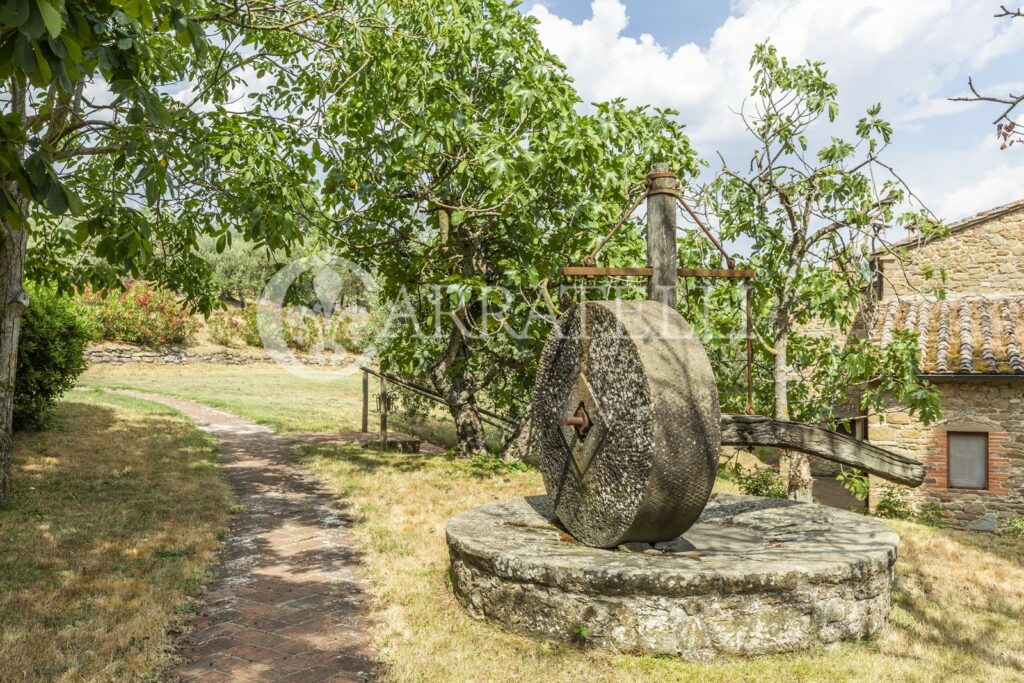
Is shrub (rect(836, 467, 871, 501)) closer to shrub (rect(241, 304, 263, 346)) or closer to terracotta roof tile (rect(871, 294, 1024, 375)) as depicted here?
terracotta roof tile (rect(871, 294, 1024, 375))

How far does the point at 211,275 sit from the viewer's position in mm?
10273

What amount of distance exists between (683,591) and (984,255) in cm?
1471

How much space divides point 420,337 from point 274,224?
4139 millimetres

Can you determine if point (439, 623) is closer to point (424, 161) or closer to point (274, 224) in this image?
point (274, 224)

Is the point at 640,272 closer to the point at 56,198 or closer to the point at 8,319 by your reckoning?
the point at 56,198

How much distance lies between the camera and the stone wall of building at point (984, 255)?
48.7 ft

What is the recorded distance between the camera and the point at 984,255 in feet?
49.5

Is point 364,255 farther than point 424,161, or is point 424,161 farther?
point 364,255

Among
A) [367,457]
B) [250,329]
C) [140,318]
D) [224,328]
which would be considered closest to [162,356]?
[140,318]

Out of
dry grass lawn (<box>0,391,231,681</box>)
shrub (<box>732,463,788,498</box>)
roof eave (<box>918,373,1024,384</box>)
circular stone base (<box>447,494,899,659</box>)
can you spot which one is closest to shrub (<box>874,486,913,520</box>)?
roof eave (<box>918,373,1024,384</box>)

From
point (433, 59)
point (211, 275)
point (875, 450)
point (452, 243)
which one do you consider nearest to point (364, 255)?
point (452, 243)

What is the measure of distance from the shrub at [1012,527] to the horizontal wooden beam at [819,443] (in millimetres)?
8097

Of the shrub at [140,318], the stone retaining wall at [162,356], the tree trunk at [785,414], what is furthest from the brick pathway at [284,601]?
the shrub at [140,318]

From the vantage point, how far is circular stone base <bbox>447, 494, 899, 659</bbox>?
4023mm
